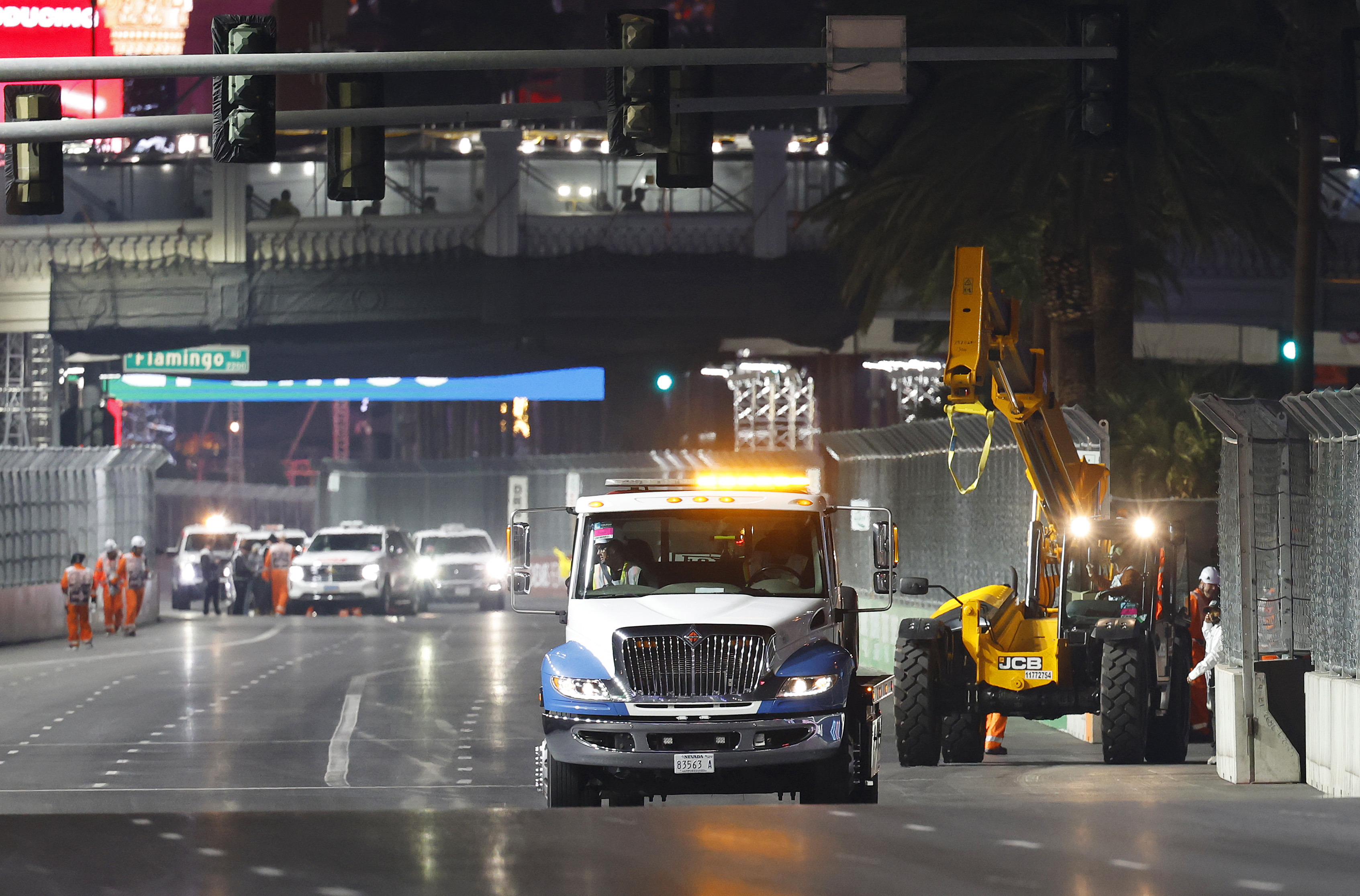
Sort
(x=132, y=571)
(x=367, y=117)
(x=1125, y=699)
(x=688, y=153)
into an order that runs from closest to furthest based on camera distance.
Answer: (x=1125, y=699), (x=367, y=117), (x=688, y=153), (x=132, y=571)

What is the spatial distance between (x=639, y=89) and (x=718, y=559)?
4.95 meters

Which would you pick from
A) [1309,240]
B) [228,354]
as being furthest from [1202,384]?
[228,354]

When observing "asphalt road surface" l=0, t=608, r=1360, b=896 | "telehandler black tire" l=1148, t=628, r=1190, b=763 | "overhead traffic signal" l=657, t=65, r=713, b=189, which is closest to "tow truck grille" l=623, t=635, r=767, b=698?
"asphalt road surface" l=0, t=608, r=1360, b=896

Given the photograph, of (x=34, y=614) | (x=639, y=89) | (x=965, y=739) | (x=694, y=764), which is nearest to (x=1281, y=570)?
(x=965, y=739)

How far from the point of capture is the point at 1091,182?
936 inches

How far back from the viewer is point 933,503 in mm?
26047

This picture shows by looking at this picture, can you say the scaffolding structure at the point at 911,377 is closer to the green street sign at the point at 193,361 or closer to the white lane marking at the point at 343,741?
the green street sign at the point at 193,361

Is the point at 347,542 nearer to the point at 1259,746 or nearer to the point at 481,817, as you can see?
the point at 1259,746

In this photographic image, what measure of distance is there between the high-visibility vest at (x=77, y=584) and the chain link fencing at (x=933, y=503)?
40.4ft

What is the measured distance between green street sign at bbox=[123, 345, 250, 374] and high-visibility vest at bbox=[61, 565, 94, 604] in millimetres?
14848

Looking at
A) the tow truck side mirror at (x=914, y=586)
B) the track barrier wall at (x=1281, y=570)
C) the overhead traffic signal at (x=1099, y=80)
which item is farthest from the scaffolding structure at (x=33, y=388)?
the track barrier wall at (x=1281, y=570)

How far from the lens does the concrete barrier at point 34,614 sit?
34.8m

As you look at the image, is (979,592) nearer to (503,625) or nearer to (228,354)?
(503,625)

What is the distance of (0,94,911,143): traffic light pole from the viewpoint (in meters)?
16.4
